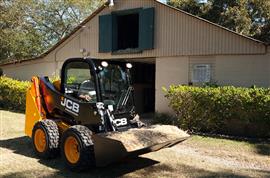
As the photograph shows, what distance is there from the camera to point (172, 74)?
51.0 feet

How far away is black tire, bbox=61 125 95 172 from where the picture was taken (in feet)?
24.8

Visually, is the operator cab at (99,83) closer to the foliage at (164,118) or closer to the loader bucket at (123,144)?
the loader bucket at (123,144)

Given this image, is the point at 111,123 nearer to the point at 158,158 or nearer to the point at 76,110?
the point at 76,110

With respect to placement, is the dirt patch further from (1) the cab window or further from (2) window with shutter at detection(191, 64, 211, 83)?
(2) window with shutter at detection(191, 64, 211, 83)

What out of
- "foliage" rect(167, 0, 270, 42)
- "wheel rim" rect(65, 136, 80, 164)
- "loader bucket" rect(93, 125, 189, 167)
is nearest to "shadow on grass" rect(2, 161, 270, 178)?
"wheel rim" rect(65, 136, 80, 164)

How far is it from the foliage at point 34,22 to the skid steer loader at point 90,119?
18225 mm

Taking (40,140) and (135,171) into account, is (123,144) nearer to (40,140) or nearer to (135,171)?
(135,171)

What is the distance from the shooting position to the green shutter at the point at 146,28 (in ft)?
51.5

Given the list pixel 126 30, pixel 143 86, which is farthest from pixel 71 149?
pixel 143 86

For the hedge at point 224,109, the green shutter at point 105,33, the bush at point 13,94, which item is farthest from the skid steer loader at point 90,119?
the bush at point 13,94

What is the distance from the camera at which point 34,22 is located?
3159cm

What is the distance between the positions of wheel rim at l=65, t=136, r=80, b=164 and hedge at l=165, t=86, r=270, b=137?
5468 millimetres

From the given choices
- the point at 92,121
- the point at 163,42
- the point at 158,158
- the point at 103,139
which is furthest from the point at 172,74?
the point at 103,139

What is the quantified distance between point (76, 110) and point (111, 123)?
949 mm
